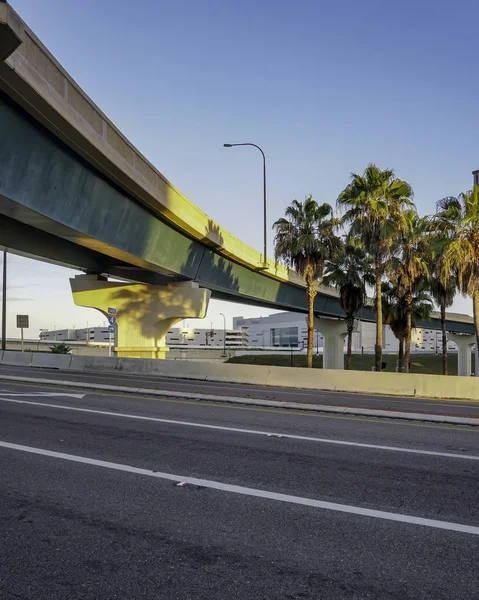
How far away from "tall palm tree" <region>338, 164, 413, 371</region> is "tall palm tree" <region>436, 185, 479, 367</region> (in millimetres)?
4013

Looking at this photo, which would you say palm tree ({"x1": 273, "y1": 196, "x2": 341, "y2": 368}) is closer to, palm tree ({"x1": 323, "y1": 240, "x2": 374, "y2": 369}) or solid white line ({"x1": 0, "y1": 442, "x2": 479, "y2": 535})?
palm tree ({"x1": 323, "y1": 240, "x2": 374, "y2": 369})

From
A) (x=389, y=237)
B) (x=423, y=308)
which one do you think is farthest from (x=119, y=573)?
(x=423, y=308)

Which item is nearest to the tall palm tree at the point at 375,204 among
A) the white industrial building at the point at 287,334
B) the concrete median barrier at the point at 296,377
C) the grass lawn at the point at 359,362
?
the concrete median barrier at the point at 296,377

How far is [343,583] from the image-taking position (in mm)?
4012

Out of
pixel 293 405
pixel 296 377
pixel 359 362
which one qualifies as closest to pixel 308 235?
pixel 296 377

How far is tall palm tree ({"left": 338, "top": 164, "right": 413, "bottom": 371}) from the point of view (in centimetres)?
3041

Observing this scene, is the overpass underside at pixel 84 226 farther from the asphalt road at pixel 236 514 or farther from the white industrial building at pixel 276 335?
the white industrial building at pixel 276 335

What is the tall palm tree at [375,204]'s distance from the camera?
30406 mm

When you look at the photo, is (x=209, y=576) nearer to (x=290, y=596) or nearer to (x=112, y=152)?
(x=290, y=596)

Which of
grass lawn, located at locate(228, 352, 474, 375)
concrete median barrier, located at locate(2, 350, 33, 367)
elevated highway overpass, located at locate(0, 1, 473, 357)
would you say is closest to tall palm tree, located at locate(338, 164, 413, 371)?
elevated highway overpass, located at locate(0, 1, 473, 357)

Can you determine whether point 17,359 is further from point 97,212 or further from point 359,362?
point 359,362

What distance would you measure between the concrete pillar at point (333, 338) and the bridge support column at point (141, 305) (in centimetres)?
2973

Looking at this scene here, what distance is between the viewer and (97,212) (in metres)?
17.3

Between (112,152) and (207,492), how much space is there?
39.4 feet
